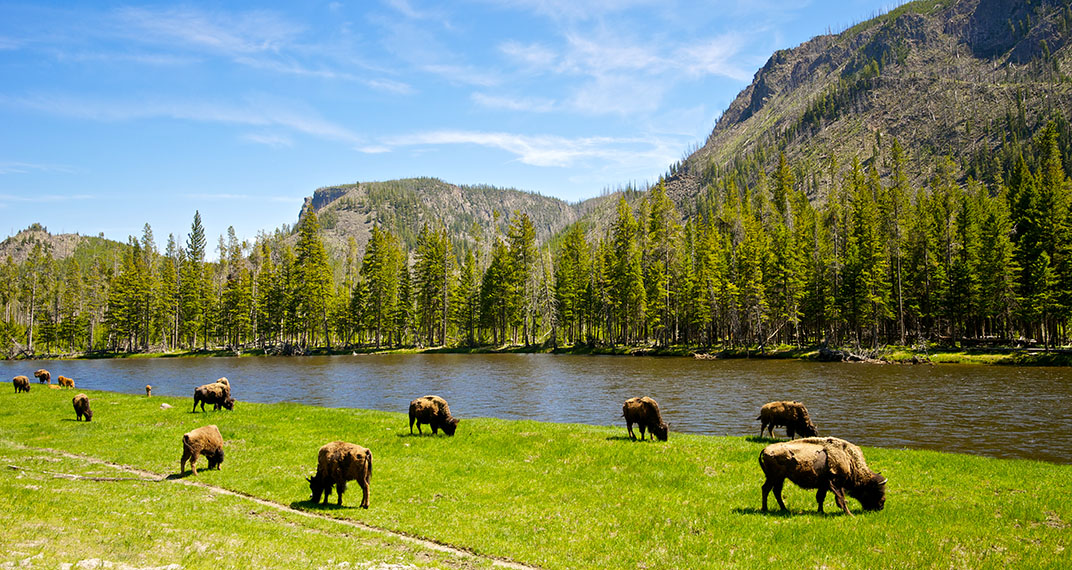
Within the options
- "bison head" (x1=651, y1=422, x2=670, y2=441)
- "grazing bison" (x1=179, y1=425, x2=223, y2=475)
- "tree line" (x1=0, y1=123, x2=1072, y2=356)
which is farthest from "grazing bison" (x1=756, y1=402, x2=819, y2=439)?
"tree line" (x1=0, y1=123, x2=1072, y2=356)

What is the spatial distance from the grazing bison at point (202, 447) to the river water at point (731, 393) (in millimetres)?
17395

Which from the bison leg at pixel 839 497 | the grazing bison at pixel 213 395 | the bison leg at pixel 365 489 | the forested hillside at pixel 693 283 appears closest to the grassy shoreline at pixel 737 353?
the forested hillside at pixel 693 283

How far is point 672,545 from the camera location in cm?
1135

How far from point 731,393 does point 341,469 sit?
3277 centimetres

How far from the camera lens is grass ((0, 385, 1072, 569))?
10.7m

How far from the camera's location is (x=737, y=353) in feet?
256

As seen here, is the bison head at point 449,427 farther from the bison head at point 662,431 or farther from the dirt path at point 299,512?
the dirt path at point 299,512

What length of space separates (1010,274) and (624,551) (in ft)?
250

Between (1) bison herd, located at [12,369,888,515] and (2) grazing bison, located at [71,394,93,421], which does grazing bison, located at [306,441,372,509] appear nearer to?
(1) bison herd, located at [12,369,888,515]

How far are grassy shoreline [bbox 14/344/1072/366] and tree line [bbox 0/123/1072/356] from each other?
12.1 ft

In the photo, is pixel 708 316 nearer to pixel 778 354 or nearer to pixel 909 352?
pixel 778 354

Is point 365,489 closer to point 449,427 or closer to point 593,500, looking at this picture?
point 593,500

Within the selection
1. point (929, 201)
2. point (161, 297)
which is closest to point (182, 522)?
point (929, 201)

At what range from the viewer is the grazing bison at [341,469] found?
560 inches
